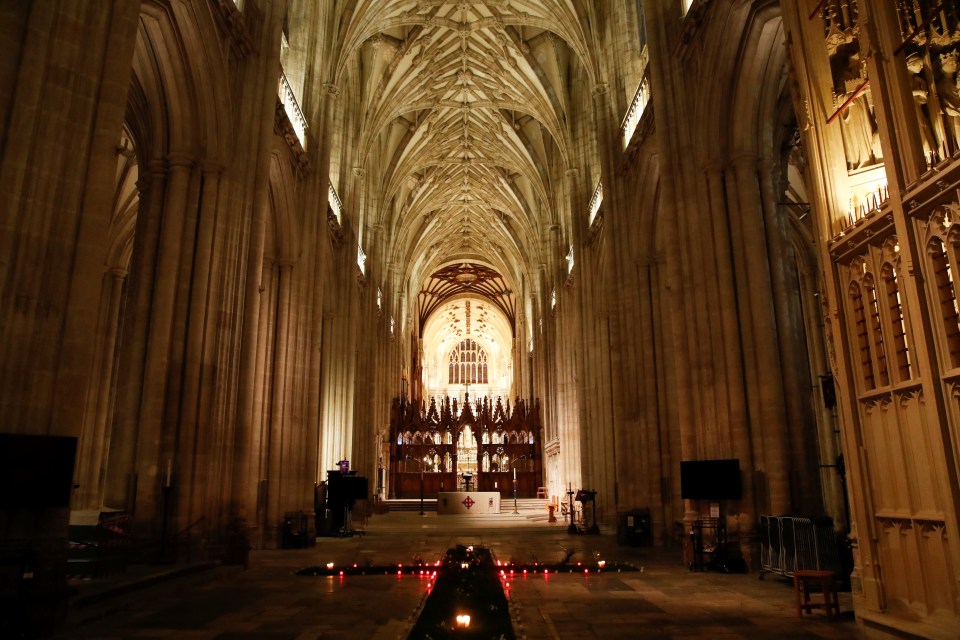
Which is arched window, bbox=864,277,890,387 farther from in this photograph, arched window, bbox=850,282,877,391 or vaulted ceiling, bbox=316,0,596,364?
vaulted ceiling, bbox=316,0,596,364

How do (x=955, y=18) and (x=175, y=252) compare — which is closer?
(x=955, y=18)

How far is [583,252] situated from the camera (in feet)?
73.4

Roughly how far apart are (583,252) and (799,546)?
15.1 meters

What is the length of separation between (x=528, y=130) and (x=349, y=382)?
14993 mm

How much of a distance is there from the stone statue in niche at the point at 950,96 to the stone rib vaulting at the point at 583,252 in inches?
1.4

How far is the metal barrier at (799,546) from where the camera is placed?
7.95 meters

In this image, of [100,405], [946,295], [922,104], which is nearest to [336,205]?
[100,405]

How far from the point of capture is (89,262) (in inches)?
252

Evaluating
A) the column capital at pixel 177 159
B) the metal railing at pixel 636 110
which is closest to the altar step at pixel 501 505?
the metal railing at pixel 636 110

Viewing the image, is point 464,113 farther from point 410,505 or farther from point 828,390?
point 828,390

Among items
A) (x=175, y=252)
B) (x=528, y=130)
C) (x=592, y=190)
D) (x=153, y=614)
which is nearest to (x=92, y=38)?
(x=175, y=252)

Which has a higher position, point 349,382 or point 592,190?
point 592,190

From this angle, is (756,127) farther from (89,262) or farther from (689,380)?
(89,262)

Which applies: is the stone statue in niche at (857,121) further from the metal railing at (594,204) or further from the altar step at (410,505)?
the altar step at (410,505)
